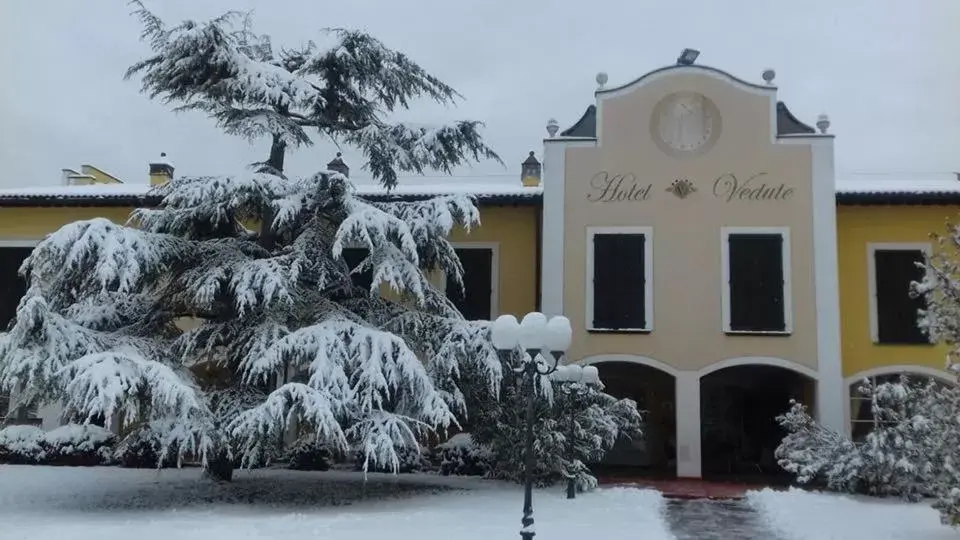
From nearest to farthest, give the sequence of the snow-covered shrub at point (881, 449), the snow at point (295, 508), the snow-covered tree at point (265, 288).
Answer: the snow at point (295, 508) < the snow-covered tree at point (265, 288) < the snow-covered shrub at point (881, 449)

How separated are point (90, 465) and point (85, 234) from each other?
7085 millimetres

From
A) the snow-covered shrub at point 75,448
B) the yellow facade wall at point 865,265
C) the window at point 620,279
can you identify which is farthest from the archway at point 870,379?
the snow-covered shrub at point 75,448

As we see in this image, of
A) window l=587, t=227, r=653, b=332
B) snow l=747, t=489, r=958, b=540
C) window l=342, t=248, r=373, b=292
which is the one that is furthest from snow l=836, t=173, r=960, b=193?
window l=342, t=248, r=373, b=292

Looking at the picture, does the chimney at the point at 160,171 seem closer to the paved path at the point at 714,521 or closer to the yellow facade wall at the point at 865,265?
the paved path at the point at 714,521

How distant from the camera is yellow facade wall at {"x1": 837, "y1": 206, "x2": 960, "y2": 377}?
16453 millimetres

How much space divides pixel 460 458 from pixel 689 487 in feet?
13.8

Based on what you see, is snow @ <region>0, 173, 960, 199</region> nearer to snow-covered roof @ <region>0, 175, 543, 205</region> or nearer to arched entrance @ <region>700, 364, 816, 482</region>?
snow-covered roof @ <region>0, 175, 543, 205</region>

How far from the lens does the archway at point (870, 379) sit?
1630cm

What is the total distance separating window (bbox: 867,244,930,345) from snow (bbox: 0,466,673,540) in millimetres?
6343

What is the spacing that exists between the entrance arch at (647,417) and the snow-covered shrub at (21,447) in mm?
11392

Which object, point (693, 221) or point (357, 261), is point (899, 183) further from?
point (357, 261)

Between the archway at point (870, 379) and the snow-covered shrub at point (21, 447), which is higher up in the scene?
the archway at point (870, 379)

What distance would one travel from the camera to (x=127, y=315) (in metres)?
13.4

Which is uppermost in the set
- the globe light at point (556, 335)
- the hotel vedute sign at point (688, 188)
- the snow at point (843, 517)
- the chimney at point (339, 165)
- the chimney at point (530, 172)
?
the chimney at point (530, 172)
